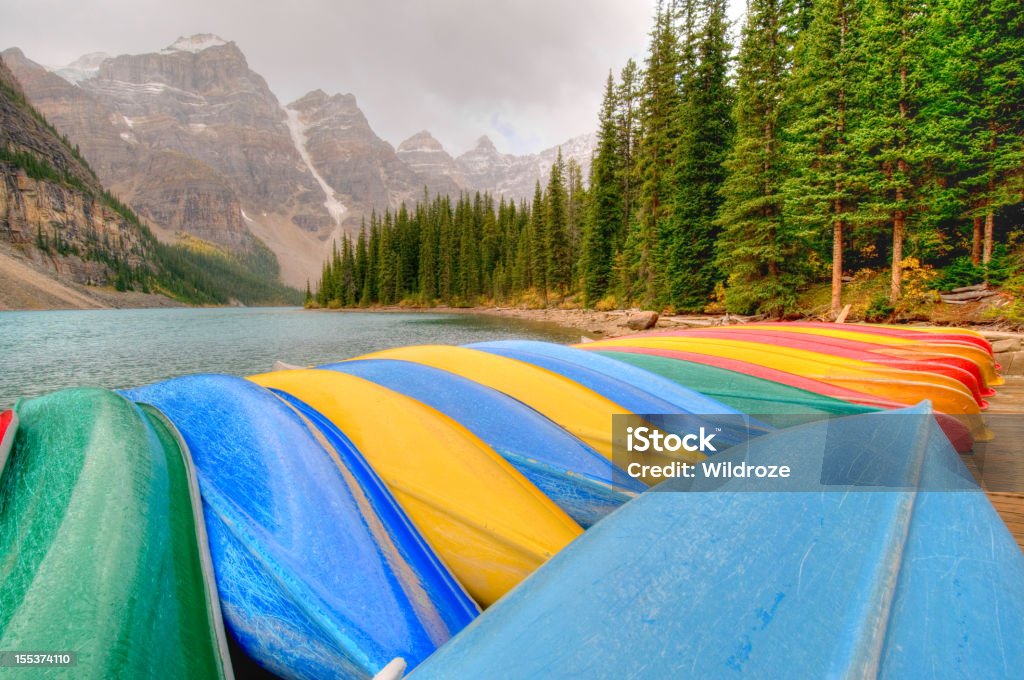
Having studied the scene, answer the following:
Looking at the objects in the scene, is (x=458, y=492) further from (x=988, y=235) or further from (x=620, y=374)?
(x=988, y=235)

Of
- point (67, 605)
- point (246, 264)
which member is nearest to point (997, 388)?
point (67, 605)

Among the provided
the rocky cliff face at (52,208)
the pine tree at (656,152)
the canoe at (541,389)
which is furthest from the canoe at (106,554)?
the rocky cliff face at (52,208)

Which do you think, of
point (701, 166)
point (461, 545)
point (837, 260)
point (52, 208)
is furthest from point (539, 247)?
point (52, 208)

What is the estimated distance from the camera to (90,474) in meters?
1.33

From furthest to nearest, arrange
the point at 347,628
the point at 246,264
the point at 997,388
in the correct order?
the point at 246,264 < the point at 997,388 < the point at 347,628

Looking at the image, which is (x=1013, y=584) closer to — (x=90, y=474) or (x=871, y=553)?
(x=871, y=553)

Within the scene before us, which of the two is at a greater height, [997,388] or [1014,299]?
[1014,299]

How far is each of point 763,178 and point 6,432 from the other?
17.3m

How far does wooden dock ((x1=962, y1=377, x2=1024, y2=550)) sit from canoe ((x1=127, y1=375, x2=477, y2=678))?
225cm

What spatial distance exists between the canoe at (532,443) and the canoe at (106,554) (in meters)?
1.09

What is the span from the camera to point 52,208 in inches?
3130

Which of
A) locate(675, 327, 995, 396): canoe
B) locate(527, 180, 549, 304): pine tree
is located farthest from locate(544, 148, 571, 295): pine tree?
locate(675, 327, 995, 396): canoe

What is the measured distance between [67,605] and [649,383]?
241cm

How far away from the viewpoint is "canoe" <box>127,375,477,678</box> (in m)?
1.10
